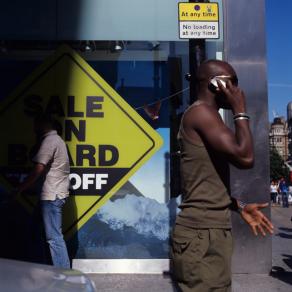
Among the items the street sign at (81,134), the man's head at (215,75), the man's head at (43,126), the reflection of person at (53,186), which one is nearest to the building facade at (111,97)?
the street sign at (81,134)

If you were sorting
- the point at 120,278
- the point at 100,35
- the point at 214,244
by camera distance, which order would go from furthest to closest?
the point at 100,35
the point at 120,278
the point at 214,244

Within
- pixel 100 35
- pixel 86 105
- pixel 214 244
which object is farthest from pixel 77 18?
pixel 214 244

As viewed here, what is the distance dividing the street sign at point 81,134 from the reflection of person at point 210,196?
12.6 feet

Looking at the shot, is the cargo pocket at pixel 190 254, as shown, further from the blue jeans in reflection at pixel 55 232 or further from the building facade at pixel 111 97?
the building facade at pixel 111 97

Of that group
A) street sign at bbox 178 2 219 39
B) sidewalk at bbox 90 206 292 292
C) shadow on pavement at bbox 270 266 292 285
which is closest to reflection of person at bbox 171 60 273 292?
street sign at bbox 178 2 219 39

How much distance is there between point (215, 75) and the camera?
111 inches

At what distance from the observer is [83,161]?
6629 mm

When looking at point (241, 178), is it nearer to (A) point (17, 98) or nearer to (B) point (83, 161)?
(B) point (83, 161)

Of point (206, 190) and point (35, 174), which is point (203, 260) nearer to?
point (206, 190)

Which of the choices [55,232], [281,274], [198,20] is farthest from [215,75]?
[281,274]

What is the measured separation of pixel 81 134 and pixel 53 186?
115cm

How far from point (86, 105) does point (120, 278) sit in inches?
82.0

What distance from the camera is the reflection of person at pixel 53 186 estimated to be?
5.60 meters

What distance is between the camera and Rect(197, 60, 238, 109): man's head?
2.81m
